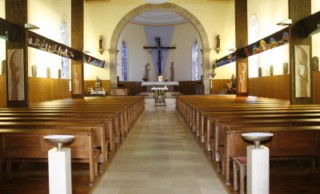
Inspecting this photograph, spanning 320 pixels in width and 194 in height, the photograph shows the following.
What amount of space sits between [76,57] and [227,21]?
10.4 metres

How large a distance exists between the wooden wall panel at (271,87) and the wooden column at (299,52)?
344 cm

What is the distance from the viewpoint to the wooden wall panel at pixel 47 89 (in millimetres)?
13273

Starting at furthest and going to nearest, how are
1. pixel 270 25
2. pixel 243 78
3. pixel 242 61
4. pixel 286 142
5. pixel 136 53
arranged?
pixel 136 53, pixel 242 61, pixel 243 78, pixel 270 25, pixel 286 142

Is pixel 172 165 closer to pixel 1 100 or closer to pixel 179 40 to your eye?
pixel 1 100

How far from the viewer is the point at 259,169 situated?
3.12 meters

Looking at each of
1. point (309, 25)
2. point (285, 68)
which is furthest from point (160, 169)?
point (285, 68)

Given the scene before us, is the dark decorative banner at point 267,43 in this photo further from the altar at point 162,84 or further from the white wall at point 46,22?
the white wall at point 46,22

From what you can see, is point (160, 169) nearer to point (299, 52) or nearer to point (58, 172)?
point (58, 172)

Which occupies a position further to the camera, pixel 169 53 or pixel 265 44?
pixel 169 53

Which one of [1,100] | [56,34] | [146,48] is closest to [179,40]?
[146,48]

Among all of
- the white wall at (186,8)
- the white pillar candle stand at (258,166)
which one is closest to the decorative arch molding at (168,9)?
the white wall at (186,8)

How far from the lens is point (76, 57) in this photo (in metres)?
15.5

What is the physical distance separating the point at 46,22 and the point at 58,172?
12.8 m

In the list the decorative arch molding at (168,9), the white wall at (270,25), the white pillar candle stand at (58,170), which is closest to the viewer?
the white pillar candle stand at (58,170)
